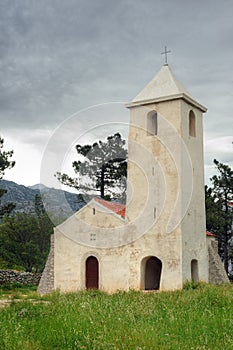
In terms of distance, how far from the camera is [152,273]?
19750 mm

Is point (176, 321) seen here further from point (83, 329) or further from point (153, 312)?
point (83, 329)

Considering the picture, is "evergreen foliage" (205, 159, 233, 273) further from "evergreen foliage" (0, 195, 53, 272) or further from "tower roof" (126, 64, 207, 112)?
"evergreen foliage" (0, 195, 53, 272)

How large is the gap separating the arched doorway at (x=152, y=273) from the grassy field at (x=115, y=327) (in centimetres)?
863

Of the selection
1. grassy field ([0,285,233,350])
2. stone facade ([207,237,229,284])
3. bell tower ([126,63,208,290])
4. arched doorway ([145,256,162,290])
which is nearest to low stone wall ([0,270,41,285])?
arched doorway ([145,256,162,290])

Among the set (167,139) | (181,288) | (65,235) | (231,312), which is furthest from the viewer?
(65,235)

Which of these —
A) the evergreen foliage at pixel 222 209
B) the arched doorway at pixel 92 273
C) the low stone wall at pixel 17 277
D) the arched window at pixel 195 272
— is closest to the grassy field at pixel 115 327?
the arched window at pixel 195 272

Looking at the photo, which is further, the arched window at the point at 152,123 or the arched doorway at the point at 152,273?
the arched doorway at the point at 152,273

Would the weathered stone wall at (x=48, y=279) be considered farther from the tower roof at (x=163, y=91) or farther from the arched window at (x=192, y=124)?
the arched window at (x=192, y=124)

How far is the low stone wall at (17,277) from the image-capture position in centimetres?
2503

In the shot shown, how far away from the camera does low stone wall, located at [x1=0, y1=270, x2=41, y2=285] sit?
25031 mm

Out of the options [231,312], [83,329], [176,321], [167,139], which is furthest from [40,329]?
[167,139]

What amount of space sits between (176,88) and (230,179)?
11.6 metres

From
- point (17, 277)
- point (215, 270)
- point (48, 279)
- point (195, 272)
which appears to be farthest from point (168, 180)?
point (17, 277)

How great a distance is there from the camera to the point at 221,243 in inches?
1156
